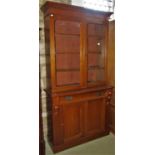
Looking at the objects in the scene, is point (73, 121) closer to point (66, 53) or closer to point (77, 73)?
point (77, 73)

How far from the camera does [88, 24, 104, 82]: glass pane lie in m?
3.10

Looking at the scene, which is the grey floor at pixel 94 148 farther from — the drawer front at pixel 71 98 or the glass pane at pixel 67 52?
the glass pane at pixel 67 52

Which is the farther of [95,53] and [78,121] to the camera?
[95,53]

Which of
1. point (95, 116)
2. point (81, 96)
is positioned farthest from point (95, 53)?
point (95, 116)

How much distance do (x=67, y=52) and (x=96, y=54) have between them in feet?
1.98

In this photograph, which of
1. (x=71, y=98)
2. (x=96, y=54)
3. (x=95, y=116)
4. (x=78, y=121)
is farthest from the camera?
(x=96, y=54)

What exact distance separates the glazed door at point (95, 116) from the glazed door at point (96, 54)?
361 mm

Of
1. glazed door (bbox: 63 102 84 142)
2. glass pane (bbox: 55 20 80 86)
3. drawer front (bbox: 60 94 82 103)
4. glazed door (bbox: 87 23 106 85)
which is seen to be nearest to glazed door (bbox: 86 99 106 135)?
glazed door (bbox: 63 102 84 142)

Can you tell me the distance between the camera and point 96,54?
10.6ft

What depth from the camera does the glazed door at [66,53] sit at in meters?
2.70

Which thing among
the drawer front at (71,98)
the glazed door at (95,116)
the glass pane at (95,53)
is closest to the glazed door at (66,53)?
the drawer front at (71,98)
